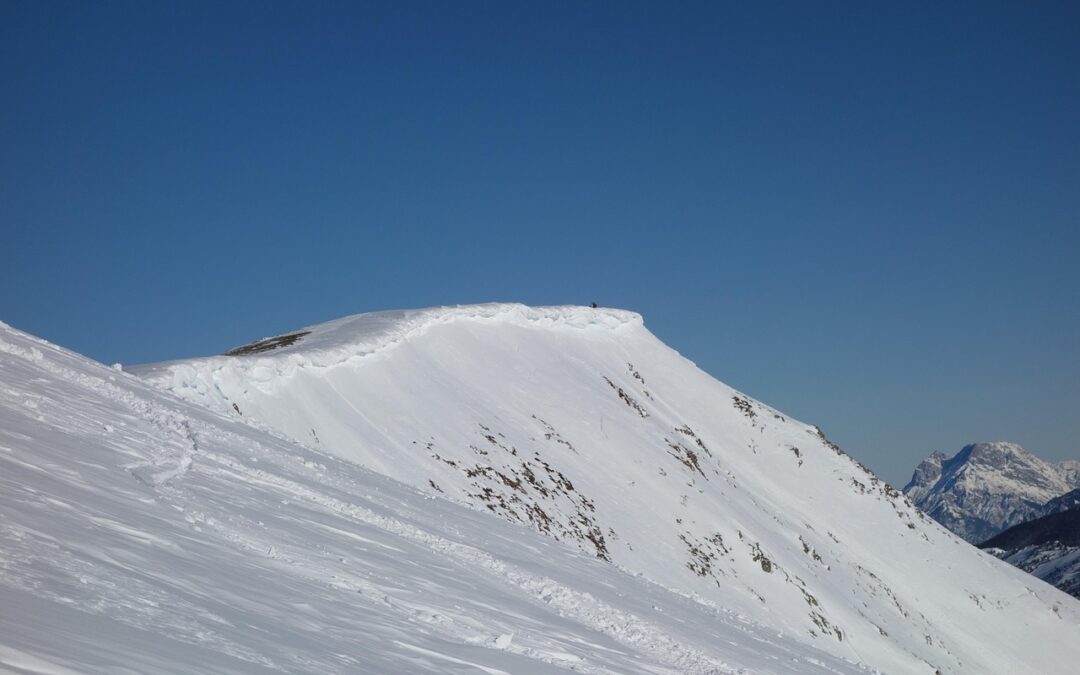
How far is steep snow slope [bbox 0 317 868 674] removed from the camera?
681 cm

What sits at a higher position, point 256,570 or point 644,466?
point 644,466

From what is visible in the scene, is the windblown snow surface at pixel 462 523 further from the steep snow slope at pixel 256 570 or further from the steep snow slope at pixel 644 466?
the steep snow slope at pixel 644 466

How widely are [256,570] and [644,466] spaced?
3196 cm

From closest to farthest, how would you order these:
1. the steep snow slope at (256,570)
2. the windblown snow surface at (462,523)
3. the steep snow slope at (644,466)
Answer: the steep snow slope at (256,570) < the windblown snow surface at (462,523) < the steep snow slope at (644,466)

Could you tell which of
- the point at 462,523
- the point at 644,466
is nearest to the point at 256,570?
the point at 462,523

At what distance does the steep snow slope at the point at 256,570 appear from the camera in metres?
6.81

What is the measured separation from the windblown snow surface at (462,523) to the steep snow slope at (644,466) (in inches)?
7.0

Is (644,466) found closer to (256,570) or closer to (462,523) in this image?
(462,523)

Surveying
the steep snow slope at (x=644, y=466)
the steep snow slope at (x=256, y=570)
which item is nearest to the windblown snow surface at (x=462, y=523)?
the steep snow slope at (x=256, y=570)

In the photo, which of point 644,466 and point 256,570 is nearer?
point 256,570

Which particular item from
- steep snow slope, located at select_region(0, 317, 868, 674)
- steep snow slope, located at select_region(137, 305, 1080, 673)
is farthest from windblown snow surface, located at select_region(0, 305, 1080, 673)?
steep snow slope, located at select_region(137, 305, 1080, 673)

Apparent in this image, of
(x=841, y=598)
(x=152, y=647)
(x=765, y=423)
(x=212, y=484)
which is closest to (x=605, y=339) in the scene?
(x=765, y=423)

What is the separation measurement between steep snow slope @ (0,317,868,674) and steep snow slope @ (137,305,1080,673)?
19.6ft

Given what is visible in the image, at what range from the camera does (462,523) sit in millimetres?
19453
